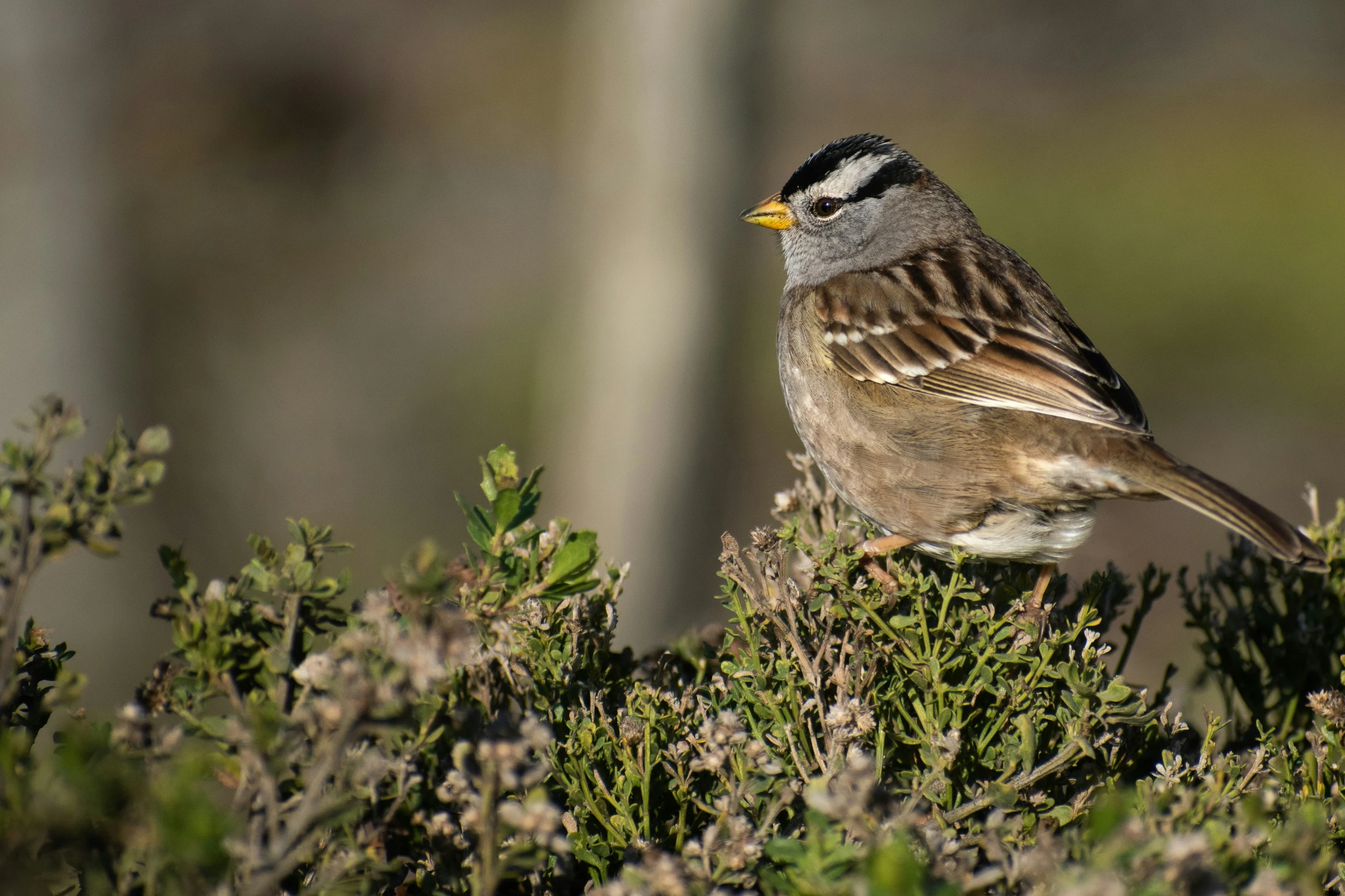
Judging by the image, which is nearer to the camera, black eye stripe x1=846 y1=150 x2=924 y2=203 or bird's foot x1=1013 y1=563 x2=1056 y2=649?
bird's foot x1=1013 y1=563 x2=1056 y2=649

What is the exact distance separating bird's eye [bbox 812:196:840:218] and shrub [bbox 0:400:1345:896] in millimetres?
1624

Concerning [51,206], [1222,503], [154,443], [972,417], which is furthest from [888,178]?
[51,206]

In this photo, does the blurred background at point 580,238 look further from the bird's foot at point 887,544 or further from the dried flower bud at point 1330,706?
the dried flower bud at point 1330,706

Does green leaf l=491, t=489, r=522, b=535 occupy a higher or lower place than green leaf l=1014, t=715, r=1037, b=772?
higher

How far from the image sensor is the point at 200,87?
12039mm

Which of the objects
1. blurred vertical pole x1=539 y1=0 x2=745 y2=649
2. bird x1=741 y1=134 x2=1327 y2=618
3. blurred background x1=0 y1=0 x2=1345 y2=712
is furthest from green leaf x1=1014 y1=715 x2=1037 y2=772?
blurred vertical pole x1=539 y1=0 x2=745 y2=649

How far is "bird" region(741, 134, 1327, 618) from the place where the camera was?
106 inches

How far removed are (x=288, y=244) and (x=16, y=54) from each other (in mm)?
4797

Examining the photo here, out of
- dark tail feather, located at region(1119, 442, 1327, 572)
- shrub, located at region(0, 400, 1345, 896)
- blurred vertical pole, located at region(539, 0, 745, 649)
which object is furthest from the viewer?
blurred vertical pole, located at region(539, 0, 745, 649)

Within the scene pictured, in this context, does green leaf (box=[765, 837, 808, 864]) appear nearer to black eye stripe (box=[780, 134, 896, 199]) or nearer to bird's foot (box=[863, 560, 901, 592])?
bird's foot (box=[863, 560, 901, 592])

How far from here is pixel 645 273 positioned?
22.4 feet

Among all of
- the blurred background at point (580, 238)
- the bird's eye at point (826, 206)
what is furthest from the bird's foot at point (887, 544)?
the blurred background at point (580, 238)

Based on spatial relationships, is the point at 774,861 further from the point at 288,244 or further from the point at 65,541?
the point at 288,244

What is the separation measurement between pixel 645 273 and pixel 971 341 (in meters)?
3.95
